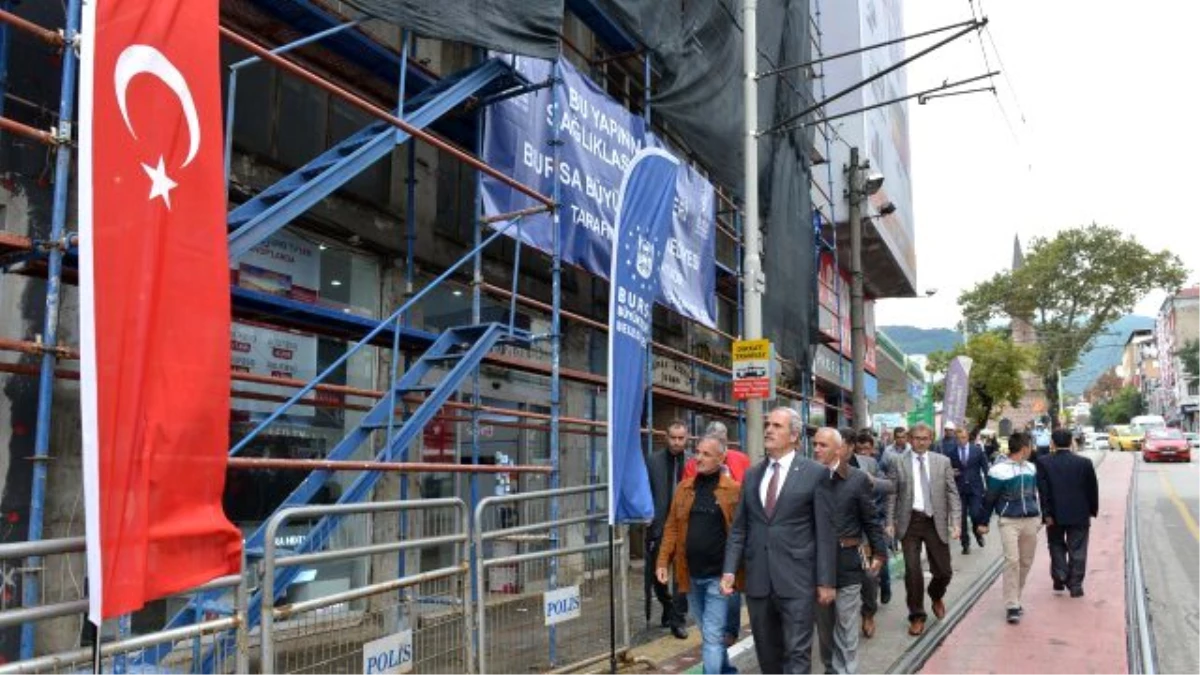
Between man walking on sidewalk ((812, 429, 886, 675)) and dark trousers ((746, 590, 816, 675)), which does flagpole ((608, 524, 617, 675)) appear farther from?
man walking on sidewalk ((812, 429, 886, 675))

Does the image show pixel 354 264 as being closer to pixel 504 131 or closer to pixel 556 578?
pixel 504 131

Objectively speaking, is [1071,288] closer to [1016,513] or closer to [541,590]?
[1016,513]

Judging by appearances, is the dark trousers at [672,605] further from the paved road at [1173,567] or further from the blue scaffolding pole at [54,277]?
the blue scaffolding pole at [54,277]

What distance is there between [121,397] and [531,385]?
8.40 metres

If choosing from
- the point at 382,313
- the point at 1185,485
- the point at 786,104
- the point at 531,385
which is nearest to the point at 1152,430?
the point at 1185,485

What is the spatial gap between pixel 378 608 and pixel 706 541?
2.33 meters

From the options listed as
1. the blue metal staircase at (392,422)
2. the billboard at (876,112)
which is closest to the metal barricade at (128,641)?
the blue metal staircase at (392,422)

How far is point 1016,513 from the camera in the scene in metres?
9.22

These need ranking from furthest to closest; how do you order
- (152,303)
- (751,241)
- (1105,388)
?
(1105,388) < (751,241) < (152,303)

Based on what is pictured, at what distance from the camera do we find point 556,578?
634 cm

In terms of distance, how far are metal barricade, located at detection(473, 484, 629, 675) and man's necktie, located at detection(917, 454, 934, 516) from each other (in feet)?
10.8

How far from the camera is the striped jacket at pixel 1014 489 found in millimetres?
9219

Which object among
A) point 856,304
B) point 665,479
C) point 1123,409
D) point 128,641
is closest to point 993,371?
point 856,304

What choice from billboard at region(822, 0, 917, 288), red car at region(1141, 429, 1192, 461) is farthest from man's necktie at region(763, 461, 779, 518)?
red car at region(1141, 429, 1192, 461)
